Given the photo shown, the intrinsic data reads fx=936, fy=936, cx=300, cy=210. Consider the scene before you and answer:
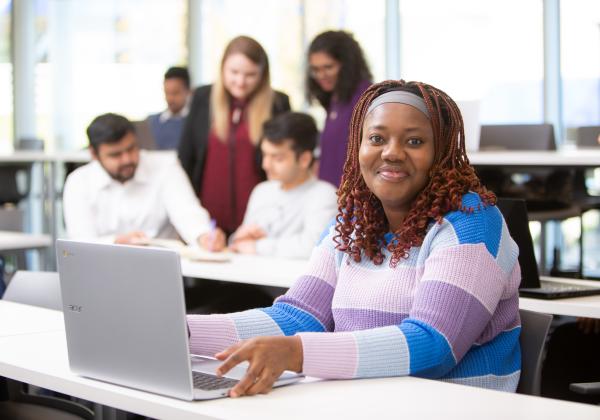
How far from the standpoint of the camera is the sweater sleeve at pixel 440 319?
164cm

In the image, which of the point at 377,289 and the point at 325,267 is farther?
the point at 325,267

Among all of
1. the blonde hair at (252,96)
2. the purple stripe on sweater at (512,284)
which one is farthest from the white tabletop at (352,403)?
the blonde hair at (252,96)

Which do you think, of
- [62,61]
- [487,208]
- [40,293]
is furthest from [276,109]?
[62,61]

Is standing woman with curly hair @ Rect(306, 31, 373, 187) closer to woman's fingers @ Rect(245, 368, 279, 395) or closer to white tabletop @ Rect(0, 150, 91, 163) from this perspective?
white tabletop @ Rect(0, 150, 91, 163)

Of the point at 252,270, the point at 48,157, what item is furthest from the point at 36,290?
the point at 48,157

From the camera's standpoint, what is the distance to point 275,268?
10.7 feet

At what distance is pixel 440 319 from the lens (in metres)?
1.66

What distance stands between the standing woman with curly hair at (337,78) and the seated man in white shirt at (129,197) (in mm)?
716

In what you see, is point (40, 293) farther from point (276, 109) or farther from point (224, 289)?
point (276, 109)

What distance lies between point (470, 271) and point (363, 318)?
0.81 ft

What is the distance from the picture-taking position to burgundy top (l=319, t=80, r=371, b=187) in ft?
14.0

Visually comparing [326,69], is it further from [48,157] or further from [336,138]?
[48,157]

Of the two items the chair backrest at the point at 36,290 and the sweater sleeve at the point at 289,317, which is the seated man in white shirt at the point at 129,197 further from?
the sweater sleeve at the point at 289,317

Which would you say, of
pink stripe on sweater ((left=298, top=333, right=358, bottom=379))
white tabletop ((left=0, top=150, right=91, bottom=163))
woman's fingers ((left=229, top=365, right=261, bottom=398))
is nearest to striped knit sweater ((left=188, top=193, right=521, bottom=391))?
pink stripe on sweater ((left=298, top=333, right=358, bottom=379))
